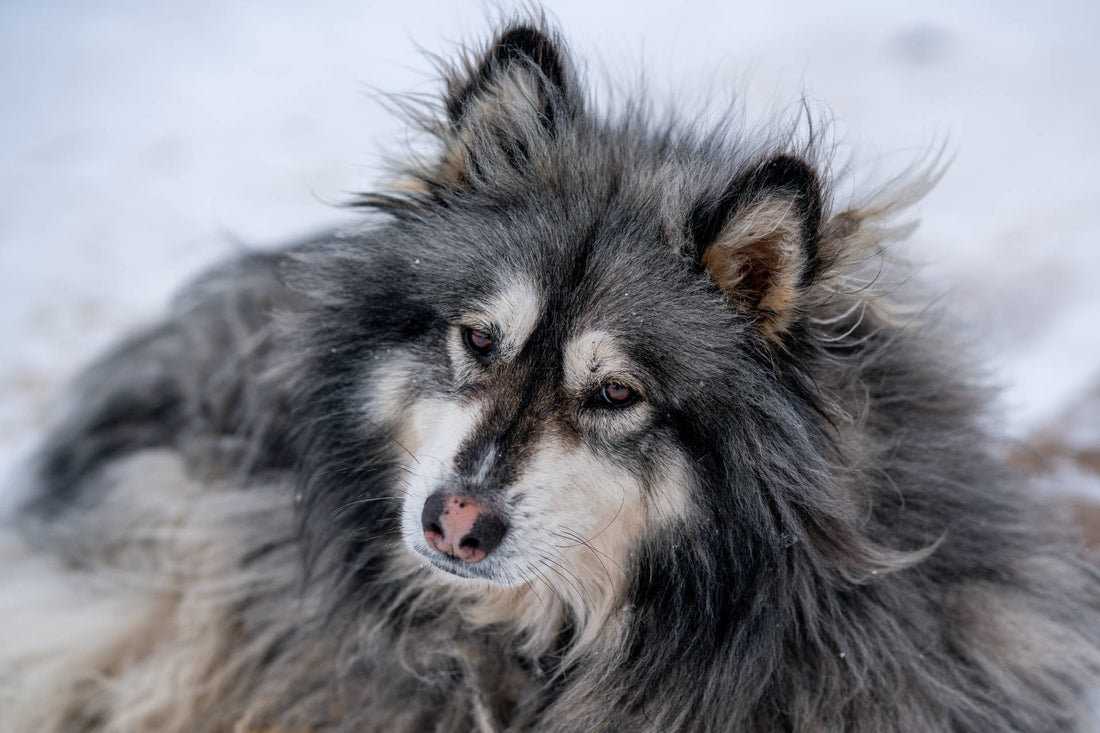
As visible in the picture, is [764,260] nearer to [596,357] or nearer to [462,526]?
[596,357]

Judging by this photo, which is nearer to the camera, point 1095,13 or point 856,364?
point 856,364

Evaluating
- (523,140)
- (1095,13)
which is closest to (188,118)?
(523,140)

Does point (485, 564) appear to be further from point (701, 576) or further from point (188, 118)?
point (188, 118)

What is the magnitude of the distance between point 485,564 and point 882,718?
45.0 inches

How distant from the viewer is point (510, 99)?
2338mm

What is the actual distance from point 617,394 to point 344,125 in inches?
198

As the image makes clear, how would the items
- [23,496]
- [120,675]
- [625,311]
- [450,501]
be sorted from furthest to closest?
[23,496] → [120,675] → [625,311] → [450,501]

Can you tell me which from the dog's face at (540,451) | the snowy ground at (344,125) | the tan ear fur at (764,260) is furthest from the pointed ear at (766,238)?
the snowy ground at (344,125)

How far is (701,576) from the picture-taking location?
216 cm

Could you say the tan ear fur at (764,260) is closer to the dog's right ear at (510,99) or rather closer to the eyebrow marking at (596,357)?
the eyebrow marking at (596,357)

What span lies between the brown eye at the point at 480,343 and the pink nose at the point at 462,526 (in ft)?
1.25

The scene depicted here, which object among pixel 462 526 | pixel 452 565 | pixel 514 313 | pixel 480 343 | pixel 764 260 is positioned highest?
pixel 764 260

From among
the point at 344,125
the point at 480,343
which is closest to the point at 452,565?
the point at 480,343

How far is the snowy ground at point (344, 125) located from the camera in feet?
16.4
